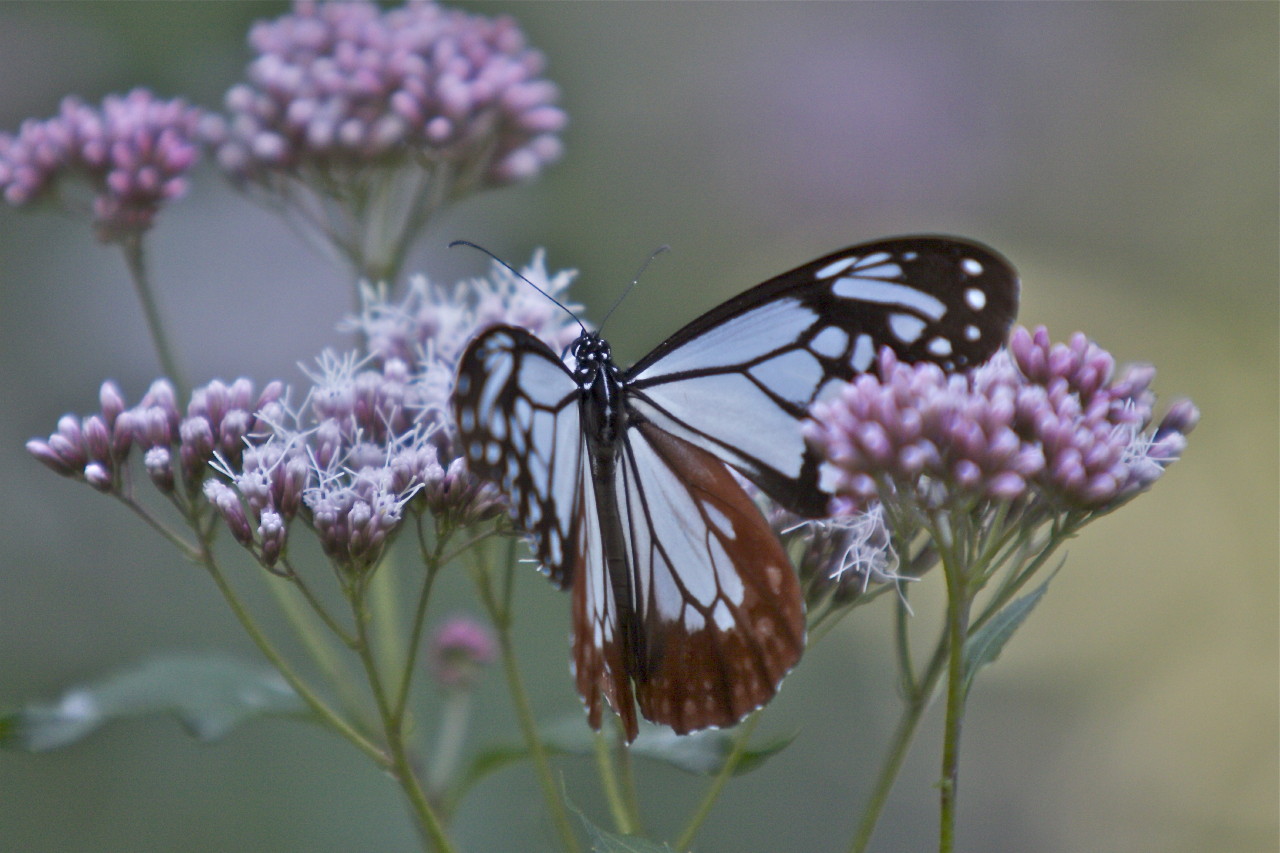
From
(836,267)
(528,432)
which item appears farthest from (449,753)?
(836,267)

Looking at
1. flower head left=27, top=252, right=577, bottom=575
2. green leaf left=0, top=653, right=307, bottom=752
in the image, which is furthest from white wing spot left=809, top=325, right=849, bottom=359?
green leaf left=0, top=653, right=307, bottom=752

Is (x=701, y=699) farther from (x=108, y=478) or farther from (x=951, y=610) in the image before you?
(x=108, y=478)

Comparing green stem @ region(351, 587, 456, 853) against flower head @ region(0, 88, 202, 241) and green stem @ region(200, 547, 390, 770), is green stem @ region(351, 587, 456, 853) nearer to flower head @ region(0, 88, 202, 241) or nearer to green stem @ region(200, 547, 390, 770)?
green stem @ region(200, 547, 390, 770)

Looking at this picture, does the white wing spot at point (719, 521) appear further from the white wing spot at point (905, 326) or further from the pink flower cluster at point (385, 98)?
the pink flower cluster at point (385, 98)

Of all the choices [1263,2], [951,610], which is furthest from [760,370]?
[1263,2]

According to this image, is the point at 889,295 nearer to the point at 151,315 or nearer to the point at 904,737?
the point at 904,737
